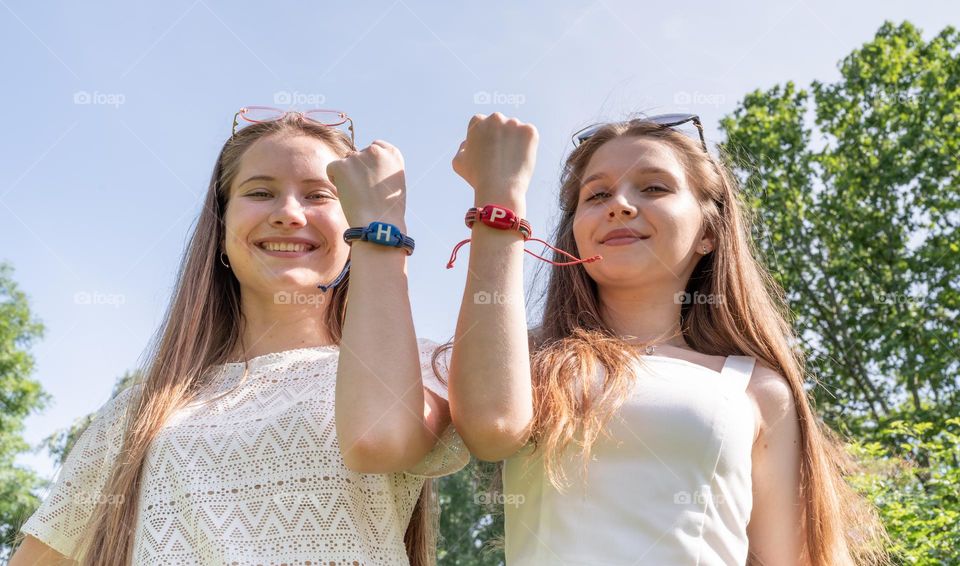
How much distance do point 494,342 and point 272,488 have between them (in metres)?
0.78

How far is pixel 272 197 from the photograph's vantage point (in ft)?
9.74

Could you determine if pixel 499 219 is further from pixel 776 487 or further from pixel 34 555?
pixel 34 555

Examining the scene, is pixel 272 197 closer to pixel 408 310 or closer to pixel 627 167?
pixel 408 310

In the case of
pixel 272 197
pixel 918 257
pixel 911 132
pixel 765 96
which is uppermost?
pixel 765 96

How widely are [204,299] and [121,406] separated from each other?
44 cm

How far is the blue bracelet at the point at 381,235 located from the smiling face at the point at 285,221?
0.58 m

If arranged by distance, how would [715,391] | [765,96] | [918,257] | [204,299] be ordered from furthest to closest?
1. [765,96]
2. [918,257]
3. [204,299]
4. [715,391]

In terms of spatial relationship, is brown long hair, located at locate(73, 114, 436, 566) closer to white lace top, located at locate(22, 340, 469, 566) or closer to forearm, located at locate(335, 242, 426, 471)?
white lace top, located at locate(22, 340, 469, 566)

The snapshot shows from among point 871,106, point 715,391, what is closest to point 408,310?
point 715,391

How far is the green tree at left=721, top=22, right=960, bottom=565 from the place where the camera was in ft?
44.6

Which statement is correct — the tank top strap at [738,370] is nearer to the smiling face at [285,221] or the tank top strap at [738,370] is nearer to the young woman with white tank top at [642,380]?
the young woman with white tank top at [642,380]

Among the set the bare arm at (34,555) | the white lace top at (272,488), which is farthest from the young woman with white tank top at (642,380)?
the bare arm at (34,555)

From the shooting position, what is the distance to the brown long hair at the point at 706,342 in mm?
2402

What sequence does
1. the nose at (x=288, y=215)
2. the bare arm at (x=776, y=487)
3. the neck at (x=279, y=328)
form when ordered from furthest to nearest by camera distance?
the neck at (x=279, y=328) → the nose at (x=288, y=215) → the bare arm at (x=776, y=487)
